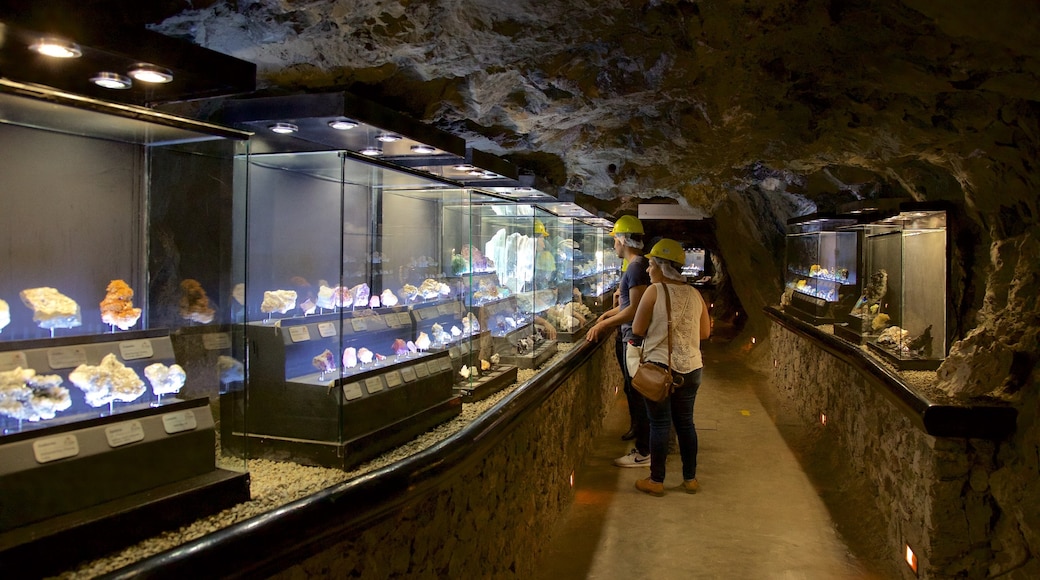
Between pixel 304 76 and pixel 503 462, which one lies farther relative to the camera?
pixel 503 462

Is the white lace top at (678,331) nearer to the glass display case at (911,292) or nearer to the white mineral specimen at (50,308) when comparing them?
the glass display case at (911,292)

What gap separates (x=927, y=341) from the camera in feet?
16.5

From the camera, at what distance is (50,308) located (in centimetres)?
199

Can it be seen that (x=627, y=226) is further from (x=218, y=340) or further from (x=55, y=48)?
(x=55, y=48)

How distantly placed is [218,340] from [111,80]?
87 centimetres

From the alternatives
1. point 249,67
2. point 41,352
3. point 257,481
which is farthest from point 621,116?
point 41,352

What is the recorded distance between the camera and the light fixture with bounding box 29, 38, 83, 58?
1666mm

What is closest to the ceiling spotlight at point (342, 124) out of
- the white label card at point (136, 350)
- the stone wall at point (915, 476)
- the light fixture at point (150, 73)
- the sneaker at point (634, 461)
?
the light fixture at point (150, 73)

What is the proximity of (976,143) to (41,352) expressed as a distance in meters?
4.38

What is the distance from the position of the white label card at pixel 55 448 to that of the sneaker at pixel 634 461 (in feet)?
16.4

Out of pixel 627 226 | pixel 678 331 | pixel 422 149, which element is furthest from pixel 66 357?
pixel 627 226

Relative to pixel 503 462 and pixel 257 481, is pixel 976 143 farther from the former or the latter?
pixel 257 481

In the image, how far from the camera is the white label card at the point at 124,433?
72.7 inches

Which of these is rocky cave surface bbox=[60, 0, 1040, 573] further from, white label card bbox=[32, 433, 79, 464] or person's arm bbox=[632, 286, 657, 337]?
person's arm bbox=[632, 286, 657, 337]
